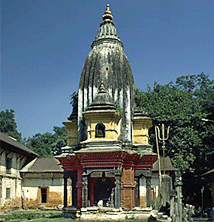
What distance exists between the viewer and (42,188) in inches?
1244

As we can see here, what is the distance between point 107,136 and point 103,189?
555cm

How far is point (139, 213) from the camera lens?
19.0 metres

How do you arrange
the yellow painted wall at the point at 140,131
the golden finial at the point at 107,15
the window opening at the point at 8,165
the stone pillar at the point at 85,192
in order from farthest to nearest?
1. the window opening at the point at 8,165
2. the golden finial at the point at 107,15
3. the yellow painted wall at the point at 140,131
4. the stone pillar at the point at 85,192

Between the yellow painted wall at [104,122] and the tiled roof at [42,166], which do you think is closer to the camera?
the yellow painted wall at [104,122]

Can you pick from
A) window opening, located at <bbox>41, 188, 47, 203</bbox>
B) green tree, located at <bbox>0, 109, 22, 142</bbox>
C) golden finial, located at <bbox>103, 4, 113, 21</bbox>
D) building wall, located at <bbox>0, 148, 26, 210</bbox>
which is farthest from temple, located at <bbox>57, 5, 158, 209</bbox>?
green tree, located at <bbox>0, 109, 22, 142</bbox>

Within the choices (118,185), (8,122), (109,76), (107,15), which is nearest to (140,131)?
(109,76)

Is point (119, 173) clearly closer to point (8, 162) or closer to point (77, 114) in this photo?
point (77, 114)

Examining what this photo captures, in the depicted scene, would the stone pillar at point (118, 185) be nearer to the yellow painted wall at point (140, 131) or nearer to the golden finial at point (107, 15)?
the yellow painted wall at point (140, 131)

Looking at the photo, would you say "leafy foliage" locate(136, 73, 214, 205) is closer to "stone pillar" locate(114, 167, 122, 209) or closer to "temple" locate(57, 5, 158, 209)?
"temple" locate(57, 5, 158, 209)

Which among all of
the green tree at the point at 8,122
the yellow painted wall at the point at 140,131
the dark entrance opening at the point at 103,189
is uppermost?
the green tree at the point at 8,122

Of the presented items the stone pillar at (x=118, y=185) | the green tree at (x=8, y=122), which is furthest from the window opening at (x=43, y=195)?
the green tree at (x=8, y=122)

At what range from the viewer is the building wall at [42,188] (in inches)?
1225

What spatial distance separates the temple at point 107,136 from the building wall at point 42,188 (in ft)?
29.8

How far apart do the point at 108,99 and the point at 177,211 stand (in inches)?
277
